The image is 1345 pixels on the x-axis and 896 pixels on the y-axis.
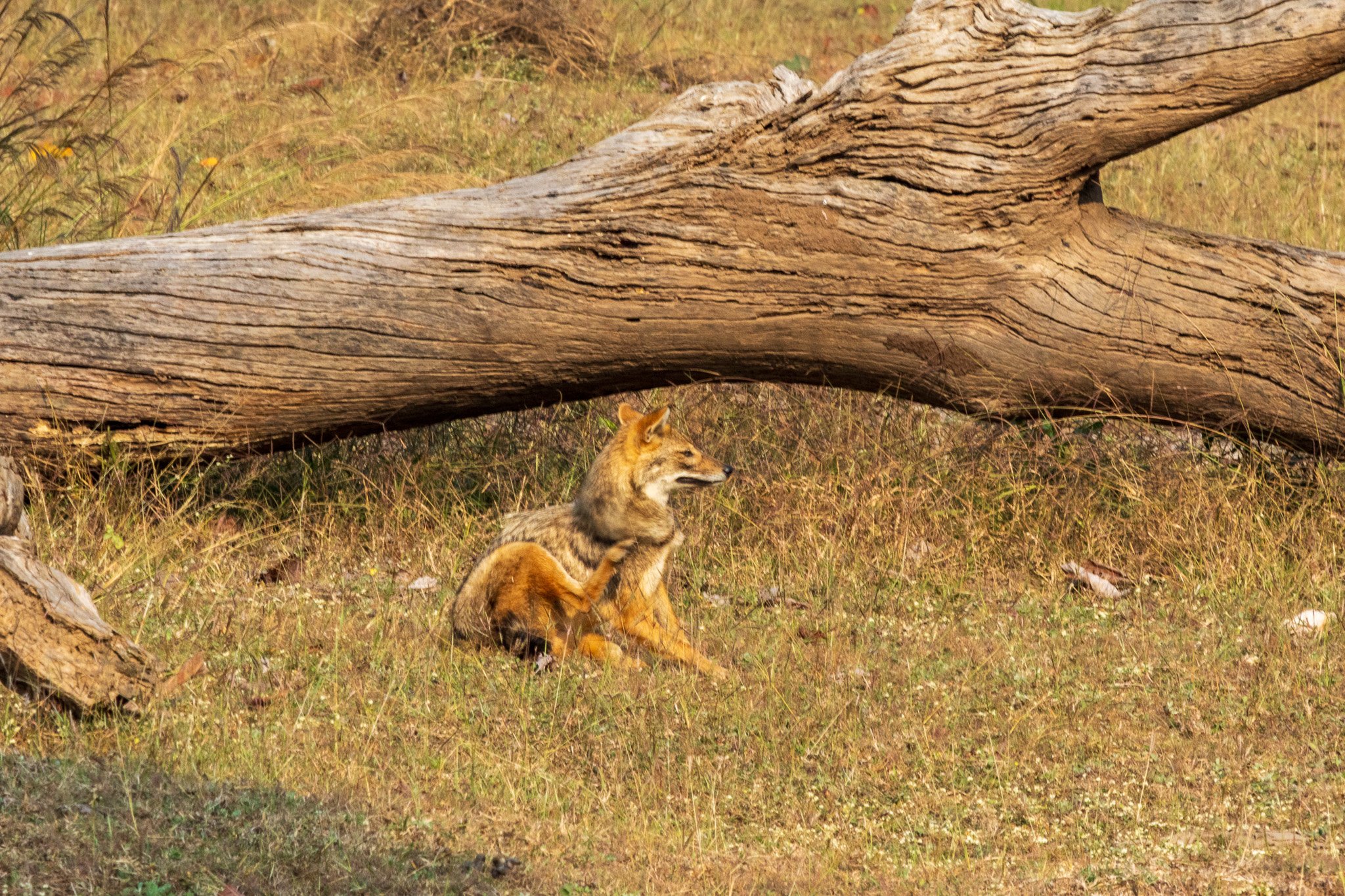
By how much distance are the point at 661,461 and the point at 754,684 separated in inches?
39.9

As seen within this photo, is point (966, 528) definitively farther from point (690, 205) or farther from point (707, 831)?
point (707, 831)

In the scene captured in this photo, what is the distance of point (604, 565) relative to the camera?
5.70 metres

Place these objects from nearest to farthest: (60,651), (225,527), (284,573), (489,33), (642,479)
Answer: (60,651) → (642,479) → (284,573) → (225,527) → (489,33)

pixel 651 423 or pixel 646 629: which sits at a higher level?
pixel 651 423

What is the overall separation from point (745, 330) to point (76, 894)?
3941mm

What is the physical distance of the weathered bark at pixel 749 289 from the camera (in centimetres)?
618

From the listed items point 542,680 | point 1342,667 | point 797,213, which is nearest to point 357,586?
point 542,680

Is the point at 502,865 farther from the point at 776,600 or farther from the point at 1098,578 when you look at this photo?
the point at 1098,578

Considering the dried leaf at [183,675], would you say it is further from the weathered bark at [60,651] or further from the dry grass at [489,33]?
the dry grass at [489,33]

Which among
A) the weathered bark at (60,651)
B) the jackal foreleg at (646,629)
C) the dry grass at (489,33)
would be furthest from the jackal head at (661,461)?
the dry grass at (489,33)

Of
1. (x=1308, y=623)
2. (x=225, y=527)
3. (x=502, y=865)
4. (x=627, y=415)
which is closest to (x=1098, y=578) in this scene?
(x=1308, y=623)

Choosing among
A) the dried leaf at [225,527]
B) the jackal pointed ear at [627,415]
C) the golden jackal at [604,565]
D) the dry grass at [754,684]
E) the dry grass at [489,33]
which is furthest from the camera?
the dry grass at [489,33]

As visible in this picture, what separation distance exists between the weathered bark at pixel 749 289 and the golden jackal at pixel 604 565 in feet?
2.90

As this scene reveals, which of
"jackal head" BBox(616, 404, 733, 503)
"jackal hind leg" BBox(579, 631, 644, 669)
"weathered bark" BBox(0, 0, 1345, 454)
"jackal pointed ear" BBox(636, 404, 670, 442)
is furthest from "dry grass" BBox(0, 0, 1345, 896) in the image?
"jackal pointed ear" BBox(636, 404, 670, 442)
